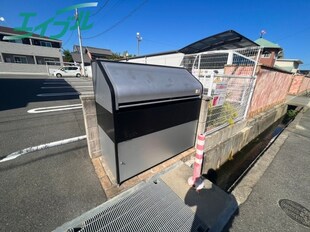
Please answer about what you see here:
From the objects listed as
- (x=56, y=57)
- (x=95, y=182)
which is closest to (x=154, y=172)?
(x=95, y=182)

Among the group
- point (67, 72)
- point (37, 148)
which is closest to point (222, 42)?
point (37, 148)

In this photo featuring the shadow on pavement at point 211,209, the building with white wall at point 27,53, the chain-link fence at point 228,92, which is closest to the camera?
the shadow on pavement at point 211,209

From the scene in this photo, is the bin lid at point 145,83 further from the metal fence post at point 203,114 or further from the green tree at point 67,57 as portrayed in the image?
the green tree at point 67,57

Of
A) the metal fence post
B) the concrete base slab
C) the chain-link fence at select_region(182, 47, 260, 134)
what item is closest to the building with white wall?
the chain-link fence at select_region(182, 47, 260, 134)

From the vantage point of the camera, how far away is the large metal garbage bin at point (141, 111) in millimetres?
1737

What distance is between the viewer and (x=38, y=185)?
2.13 metres

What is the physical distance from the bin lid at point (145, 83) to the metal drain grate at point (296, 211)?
7.54ft

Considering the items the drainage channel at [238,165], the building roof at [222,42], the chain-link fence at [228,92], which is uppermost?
the building roof at [222,42]

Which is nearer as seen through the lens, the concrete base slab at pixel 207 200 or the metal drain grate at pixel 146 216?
the metal drain grate at pixel 146 216

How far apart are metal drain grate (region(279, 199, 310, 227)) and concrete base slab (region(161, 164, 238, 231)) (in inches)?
33.0

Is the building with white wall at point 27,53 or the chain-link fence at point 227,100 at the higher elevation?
the building with white wall at point 27,53

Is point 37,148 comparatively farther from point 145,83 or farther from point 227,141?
point 227,141

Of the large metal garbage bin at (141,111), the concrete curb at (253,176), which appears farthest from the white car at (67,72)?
the concrete curb at (253,176)

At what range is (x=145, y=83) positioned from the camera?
6.37 ft
